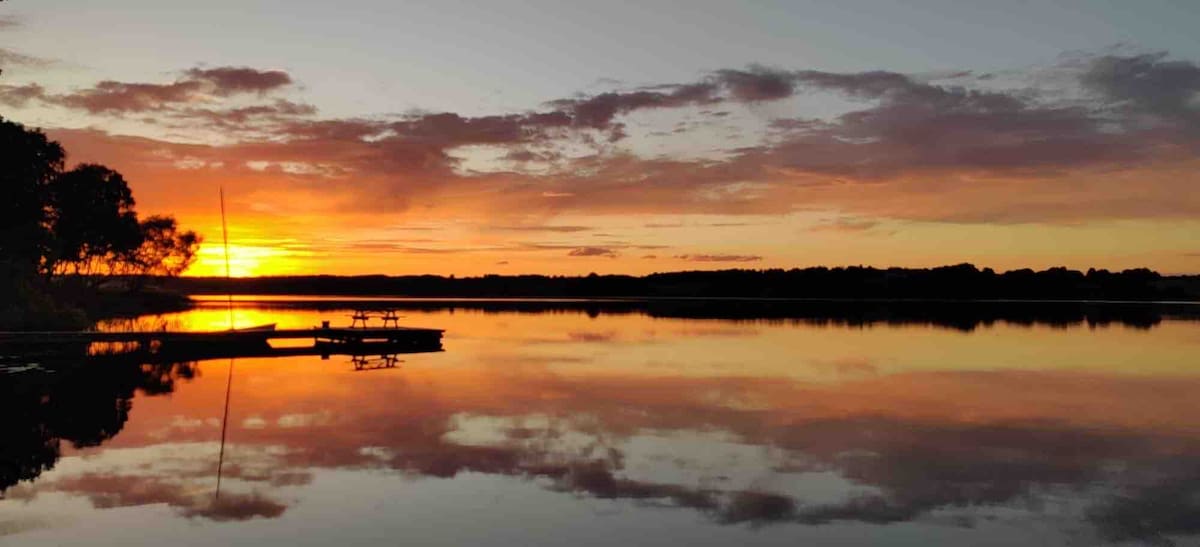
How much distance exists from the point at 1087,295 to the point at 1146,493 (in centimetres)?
16599

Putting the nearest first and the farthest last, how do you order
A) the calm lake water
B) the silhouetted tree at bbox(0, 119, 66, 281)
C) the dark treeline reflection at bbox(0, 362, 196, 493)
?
the calm lake water, the dark treeline reflection at bbox(0, 362, 196, 493), the silhouetted tree at bbox(0, 119, 66, 281)

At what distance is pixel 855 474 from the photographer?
17.3m

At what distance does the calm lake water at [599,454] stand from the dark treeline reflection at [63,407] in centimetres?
11

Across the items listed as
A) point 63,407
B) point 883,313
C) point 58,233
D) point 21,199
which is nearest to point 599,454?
point 63,407

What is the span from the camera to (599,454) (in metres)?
18.9

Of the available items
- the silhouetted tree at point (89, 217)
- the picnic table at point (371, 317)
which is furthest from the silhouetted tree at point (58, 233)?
the picnic table at point (371, 317)

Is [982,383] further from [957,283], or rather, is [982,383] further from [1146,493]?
[957,283]

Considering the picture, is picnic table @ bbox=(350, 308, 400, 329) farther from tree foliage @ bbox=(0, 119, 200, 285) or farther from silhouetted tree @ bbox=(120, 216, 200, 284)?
silhouetted tree @ bbox=(120, 216, 200, 284)

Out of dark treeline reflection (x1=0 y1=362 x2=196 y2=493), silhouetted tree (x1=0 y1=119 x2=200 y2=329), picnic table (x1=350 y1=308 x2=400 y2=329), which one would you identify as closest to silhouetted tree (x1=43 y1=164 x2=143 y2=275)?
silhouetted tree (x1=0 y1=119 x2=200 y2=329)

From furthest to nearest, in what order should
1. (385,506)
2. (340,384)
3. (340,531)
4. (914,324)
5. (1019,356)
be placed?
(914,324), (1019,356), (340,384), (385,506), (340,531)

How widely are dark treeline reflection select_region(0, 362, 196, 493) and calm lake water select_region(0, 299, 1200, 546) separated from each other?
11 centimetres

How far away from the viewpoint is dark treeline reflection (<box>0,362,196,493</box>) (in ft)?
59.0

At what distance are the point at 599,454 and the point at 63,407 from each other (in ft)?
48.2

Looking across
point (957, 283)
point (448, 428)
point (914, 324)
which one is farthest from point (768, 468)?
point (957, 283)
